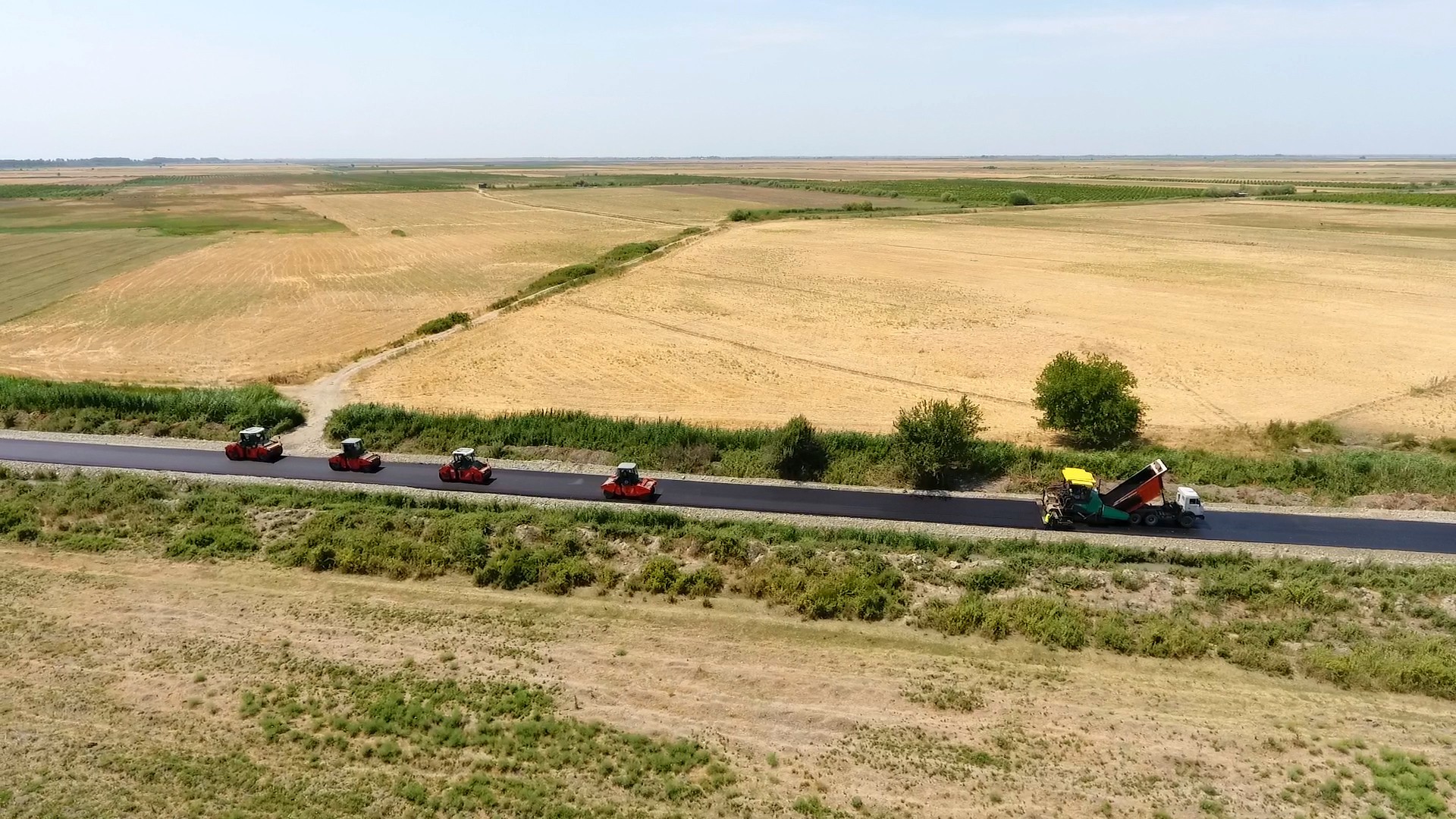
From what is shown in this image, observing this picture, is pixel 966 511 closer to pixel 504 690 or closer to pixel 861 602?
pixel 861 602

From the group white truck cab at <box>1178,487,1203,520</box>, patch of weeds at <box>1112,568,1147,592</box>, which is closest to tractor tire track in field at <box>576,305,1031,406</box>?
white truck cab at <box>1178,487,1203,520</box>

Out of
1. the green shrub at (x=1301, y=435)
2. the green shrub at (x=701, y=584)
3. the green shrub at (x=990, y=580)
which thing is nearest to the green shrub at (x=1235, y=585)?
the green shrub at (x=990, y=580)

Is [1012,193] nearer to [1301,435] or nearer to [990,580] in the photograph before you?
[1301,435]

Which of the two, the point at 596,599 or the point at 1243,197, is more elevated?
the point at 1243,197

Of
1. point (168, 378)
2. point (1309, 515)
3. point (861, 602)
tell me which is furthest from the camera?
point (168, 378)

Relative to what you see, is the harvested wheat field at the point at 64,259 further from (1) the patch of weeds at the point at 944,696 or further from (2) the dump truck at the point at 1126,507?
(2) the dump truck at the point at 1126,507

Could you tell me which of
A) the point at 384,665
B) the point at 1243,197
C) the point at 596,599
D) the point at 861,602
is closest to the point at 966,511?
the point at 861,602

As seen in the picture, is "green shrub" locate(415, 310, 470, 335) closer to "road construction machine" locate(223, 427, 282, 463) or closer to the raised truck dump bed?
"road construction machine" locate(223, 427, 282, 463)
